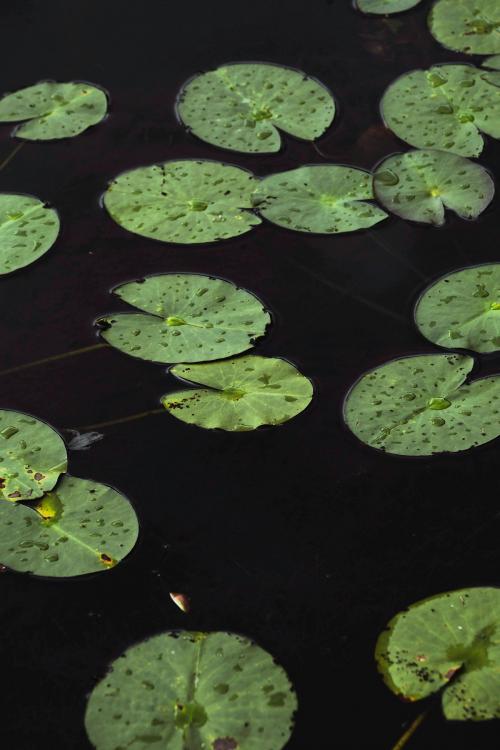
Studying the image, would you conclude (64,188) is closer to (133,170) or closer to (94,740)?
(133,170)

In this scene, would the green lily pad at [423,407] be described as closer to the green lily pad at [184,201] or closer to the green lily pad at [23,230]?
the green lily pad at [184,201]

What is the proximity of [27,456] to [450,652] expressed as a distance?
3.61ft

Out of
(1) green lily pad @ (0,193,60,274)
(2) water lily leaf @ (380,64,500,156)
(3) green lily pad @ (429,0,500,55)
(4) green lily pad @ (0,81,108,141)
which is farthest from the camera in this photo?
(3) green lily pad @ (429,0,500,55)

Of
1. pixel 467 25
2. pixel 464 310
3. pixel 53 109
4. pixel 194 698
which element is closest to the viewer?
pixel 194 698

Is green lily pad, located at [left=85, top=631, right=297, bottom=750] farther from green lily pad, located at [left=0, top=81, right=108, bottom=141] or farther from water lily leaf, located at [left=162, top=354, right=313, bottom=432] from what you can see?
green lily pad, located at [left=0, top=81, right=108, bottom=141]

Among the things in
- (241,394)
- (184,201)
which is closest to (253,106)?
(184,201)

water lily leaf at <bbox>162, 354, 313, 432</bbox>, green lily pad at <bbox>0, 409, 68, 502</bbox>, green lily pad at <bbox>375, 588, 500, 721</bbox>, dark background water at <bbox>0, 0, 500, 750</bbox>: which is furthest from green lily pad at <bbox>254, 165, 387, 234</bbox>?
green lily pad at <bbox>375, 588, 500, 721</bbox>

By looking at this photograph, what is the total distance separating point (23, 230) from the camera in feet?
10.1

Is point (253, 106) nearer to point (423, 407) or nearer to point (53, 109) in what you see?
point (53, 109)

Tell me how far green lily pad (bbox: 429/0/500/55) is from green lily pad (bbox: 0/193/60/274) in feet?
5.23

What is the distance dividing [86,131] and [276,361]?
131cm

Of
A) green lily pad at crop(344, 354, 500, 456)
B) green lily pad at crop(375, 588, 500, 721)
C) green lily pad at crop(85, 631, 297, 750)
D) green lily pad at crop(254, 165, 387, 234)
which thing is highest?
green lily pad at crop(254, 165, 387, 234)

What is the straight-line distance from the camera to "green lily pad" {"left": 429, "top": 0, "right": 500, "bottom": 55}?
3.62 m

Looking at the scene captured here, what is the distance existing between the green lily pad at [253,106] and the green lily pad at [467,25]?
0.55 meters
